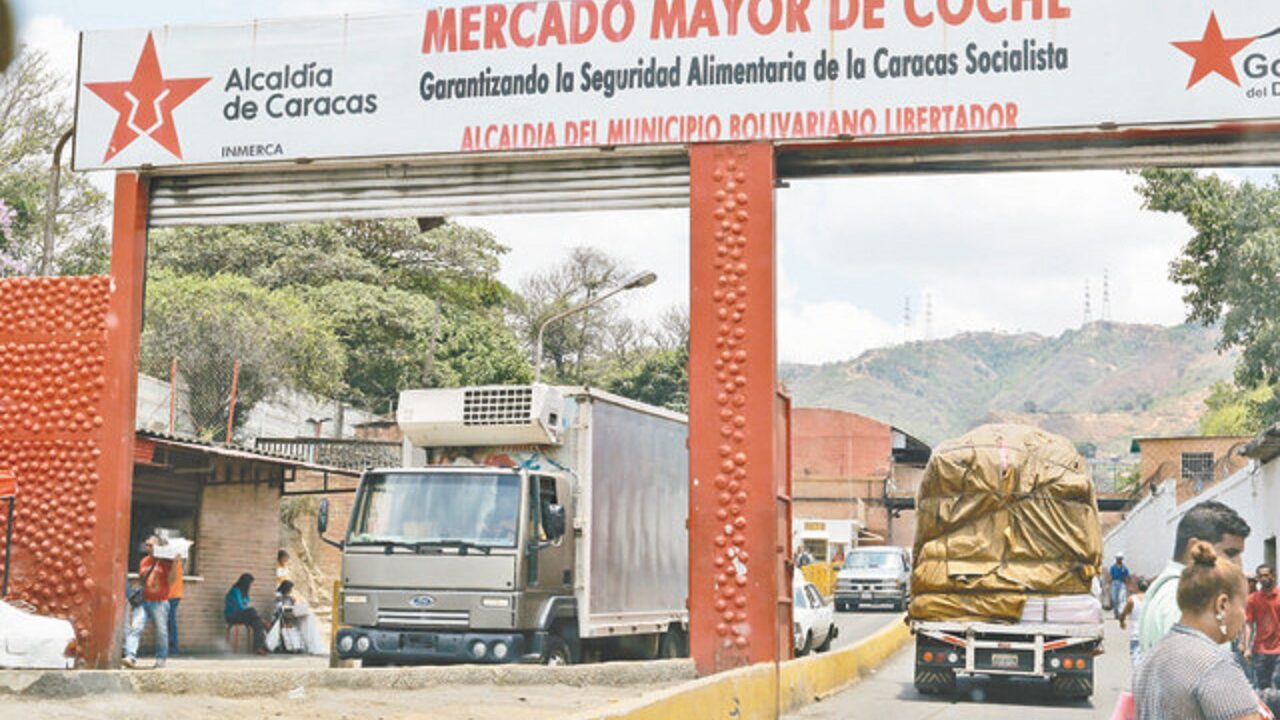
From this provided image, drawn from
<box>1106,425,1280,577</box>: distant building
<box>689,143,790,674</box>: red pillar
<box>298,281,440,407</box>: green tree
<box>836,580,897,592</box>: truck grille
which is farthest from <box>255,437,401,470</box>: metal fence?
<box>689,143,790,674</box>: red pillar

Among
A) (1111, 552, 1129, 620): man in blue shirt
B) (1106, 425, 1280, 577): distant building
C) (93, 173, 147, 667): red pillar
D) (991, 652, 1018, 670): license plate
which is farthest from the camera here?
(1111, 552, 1129, 620): man in blue shirt

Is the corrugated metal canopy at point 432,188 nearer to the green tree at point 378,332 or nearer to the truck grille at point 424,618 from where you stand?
the truck grille at point 424,618

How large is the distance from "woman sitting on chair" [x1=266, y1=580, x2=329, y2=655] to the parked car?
17406mm

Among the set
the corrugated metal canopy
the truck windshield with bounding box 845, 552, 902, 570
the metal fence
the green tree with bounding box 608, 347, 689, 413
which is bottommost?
the truck windshield with bounding box 845, 552, 902, 570

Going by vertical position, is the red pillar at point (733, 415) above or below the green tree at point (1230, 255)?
below

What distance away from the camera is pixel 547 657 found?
14250 mm

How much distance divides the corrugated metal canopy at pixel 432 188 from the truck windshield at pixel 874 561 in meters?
24.7

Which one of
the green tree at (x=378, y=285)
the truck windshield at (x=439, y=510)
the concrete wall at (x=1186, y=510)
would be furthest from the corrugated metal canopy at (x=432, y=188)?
the green tree at (x=378, y=285)

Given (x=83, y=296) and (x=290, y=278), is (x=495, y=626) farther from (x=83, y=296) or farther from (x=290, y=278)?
(x=290, y=278)

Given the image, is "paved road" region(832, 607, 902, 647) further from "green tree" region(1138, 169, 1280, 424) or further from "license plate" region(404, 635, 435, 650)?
"license plate" region(404, 635, 435, 650)

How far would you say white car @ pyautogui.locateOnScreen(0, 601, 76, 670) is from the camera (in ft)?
37.5

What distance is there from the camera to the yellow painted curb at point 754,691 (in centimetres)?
922

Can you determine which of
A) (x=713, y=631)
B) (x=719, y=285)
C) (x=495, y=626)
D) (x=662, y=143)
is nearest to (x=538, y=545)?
(x=495, y=626)

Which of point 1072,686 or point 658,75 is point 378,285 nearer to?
point 658,75
